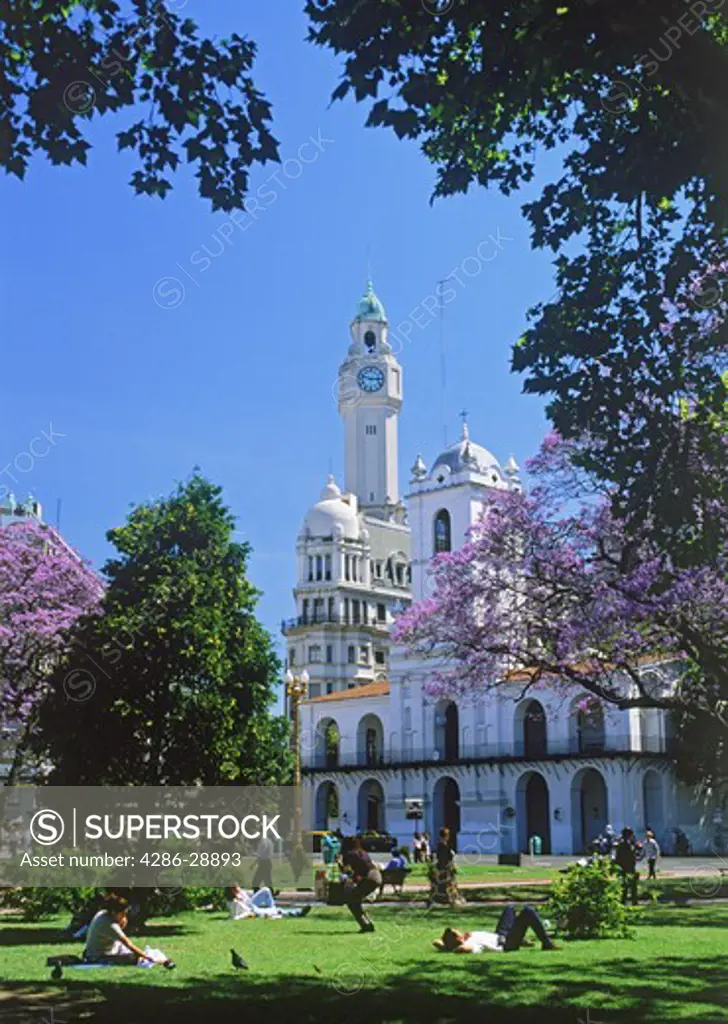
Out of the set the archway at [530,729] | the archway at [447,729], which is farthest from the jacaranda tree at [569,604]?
the archway at [447,729]

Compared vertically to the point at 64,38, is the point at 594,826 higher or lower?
lower

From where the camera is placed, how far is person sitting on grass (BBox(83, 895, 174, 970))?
1180 cm

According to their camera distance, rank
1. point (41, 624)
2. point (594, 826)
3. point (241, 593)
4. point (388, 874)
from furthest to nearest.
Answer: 1. point (594, 826)
2. point (41, 624)
3. point (388, 874)
4. point (241, 593)

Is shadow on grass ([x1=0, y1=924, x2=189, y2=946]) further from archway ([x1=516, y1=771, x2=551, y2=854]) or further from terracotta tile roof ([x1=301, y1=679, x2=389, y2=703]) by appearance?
terracotta tile roof ([x1=301, y1=679, x2=389, y2=703])

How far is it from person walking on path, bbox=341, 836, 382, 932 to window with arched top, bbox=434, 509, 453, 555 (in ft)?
153

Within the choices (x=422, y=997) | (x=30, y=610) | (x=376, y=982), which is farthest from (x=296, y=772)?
(x=422, y=997)

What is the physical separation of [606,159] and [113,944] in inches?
344

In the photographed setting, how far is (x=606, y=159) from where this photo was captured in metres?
10.8

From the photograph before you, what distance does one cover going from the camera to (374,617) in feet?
294

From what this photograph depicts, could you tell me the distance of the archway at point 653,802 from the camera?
5244 centimetres

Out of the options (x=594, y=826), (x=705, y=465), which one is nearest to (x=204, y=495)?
(x=705, y=465)

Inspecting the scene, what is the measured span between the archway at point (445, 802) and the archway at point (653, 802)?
10.5 metres

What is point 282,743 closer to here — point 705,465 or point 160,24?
point 705,465

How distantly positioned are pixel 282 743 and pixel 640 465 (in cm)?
830
